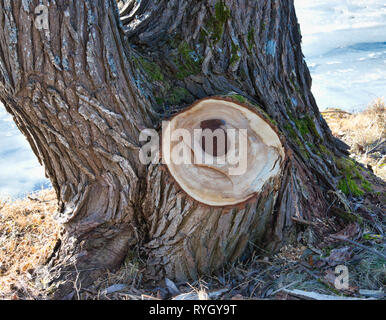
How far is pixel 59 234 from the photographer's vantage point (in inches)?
107

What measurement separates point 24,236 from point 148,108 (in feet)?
6.11

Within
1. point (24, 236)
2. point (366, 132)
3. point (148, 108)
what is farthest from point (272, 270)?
point (366, 132)

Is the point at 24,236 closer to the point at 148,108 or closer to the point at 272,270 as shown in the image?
the point at 148,108

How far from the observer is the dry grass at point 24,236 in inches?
105

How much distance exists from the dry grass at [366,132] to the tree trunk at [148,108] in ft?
6.46

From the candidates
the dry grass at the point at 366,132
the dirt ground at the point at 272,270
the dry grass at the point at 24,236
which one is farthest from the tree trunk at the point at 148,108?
the dry grass at the point at 366,132

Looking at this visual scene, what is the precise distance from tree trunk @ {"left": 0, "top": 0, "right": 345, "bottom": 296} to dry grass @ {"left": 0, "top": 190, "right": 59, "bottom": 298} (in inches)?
12.7

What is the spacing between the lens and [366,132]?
5492mm

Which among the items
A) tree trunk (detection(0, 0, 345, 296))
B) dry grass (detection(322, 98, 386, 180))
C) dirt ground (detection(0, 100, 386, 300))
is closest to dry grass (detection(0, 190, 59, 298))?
dirt ground (detection(0, 100, 386, 300))

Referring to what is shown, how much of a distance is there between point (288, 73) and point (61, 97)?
1.92 m

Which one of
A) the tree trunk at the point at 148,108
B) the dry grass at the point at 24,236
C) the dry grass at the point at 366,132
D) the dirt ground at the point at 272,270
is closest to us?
the tree trunk at the point at 148,108

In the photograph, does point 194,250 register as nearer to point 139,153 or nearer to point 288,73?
point 139,153

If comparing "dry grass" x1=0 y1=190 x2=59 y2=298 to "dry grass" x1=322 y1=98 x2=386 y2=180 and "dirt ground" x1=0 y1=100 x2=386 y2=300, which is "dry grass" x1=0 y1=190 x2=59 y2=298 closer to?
"dirt ground" x1=0 y1=100 x2=386 y2=300

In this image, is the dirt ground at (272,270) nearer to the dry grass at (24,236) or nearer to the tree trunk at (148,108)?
the dry grass at (24,236)
